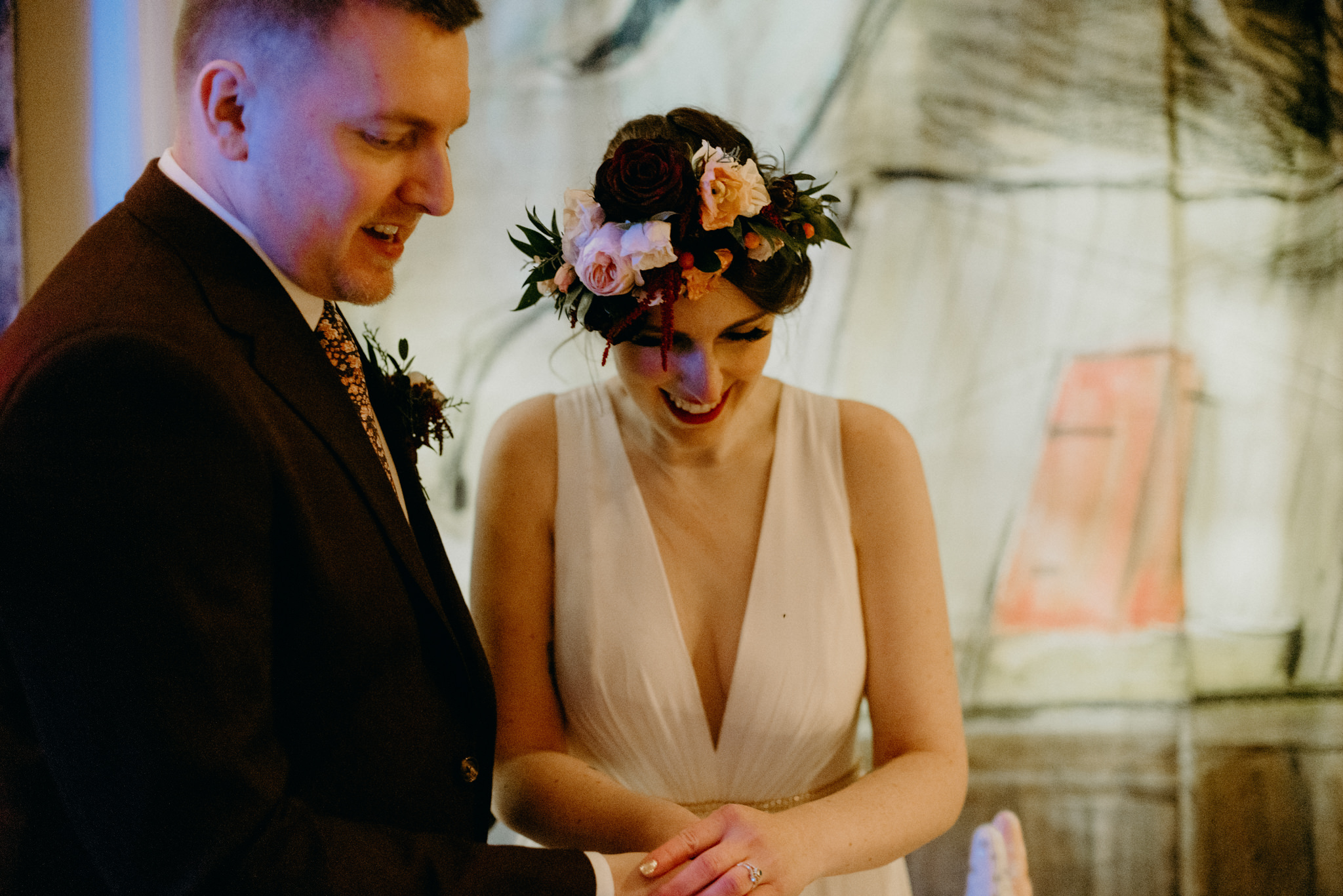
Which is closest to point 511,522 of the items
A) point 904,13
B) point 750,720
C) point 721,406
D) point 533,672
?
point 533,672

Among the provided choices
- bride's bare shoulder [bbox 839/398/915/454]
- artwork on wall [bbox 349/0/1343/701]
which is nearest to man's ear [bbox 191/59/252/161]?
bride's bare shoulder [bbox 839/398/915/454]

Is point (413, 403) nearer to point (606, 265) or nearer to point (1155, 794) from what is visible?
point (606, 265)

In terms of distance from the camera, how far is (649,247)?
158 centimetres

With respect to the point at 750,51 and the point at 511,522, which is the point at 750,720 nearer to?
the point at 511,522

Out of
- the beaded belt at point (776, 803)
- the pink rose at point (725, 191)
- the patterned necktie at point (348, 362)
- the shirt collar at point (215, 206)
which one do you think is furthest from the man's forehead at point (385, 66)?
the beaded belt at point (776, 803)

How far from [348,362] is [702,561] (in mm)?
790

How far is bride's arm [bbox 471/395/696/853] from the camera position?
1.68m

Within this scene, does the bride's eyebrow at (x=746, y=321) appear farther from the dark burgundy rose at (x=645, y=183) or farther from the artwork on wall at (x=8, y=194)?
the artwork on wall at (x=8, y=194)

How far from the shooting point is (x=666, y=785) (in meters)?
1.93

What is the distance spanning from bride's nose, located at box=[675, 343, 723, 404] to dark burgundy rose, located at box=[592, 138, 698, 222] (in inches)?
9.1

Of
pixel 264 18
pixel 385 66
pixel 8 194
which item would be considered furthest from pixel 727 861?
pixel 8 194

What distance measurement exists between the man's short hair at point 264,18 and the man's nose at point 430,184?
0.51 ft

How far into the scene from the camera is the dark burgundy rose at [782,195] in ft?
5.66

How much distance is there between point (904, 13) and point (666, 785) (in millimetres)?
2469
